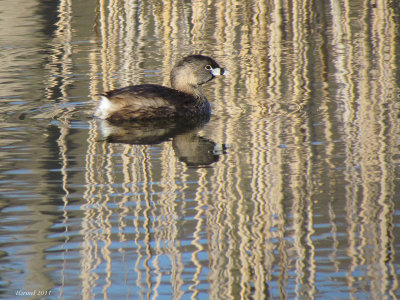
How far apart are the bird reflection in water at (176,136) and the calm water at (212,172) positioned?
3cm

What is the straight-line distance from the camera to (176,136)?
839cm

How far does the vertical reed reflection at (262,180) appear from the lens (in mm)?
5031

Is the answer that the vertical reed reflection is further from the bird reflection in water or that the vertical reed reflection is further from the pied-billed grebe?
the pied-billed grebe

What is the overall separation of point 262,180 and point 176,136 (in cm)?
196

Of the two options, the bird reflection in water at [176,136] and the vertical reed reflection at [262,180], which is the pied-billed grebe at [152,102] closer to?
the bird reflection in water at [176,136]

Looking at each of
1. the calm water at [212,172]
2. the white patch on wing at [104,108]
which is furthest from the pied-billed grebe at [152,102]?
the calm water at [212,172]

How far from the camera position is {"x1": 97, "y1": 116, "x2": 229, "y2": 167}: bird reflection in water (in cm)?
753

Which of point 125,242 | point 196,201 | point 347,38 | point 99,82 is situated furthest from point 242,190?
point 347,38

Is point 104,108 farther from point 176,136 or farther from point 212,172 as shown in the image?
point 212,172

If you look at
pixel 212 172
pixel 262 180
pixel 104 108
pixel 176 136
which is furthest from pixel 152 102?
pixel 262 180

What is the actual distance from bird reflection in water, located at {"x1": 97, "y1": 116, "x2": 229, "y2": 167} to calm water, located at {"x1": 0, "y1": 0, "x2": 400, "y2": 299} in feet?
0.10

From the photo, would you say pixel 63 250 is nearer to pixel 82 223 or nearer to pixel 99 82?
pixel 82 223

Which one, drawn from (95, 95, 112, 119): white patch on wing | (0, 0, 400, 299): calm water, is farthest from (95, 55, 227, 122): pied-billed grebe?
(0, 0, 400, 299): calm water

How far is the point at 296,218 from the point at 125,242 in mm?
1131
